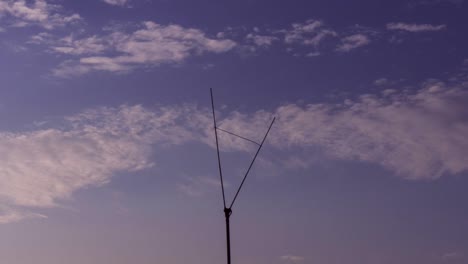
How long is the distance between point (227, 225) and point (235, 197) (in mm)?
3840

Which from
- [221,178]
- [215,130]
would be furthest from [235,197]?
[215,130]

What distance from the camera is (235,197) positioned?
Result: 39.8m

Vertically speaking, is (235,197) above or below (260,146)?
below

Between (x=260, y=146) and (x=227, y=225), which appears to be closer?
(x=227, y=225)

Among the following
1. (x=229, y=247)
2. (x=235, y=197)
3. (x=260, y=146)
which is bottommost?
(x=229, y=247)

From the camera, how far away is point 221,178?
39156mm

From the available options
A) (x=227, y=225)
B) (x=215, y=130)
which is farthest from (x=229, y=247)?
(x=215, y=130)

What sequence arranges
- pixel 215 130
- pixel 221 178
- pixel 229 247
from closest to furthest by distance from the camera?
pixel 229 247
pixel 221 178
pixel 215 130

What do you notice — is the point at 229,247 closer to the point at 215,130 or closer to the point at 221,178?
the point at 221,178

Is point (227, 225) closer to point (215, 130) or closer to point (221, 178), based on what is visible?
point (221, 178)

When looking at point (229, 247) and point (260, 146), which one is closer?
point (229, 247)

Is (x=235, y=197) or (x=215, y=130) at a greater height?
(x=215, y=130)

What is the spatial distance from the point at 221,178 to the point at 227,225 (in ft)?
12.4

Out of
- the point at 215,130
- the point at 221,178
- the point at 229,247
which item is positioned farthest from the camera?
the point at 215,130
